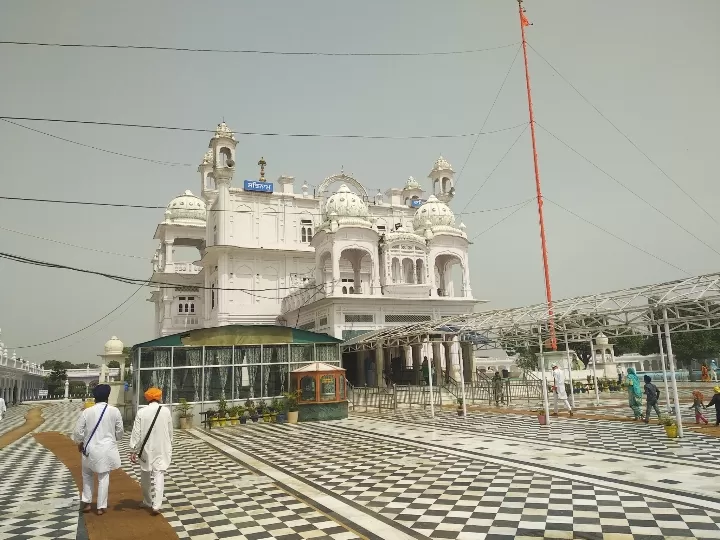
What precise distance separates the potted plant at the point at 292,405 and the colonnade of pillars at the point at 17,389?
36200 millimetres

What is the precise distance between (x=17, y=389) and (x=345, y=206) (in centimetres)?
3960

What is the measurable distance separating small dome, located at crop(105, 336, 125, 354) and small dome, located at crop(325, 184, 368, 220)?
1718 cm

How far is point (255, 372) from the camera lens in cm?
2300

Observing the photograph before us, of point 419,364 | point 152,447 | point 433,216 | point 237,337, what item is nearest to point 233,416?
point 237,337

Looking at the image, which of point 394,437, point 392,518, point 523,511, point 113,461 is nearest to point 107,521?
point 113,461

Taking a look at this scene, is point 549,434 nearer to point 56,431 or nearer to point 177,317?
point 56,431

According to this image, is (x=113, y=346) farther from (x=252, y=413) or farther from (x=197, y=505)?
(x=197, y=505)

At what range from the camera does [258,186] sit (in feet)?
143

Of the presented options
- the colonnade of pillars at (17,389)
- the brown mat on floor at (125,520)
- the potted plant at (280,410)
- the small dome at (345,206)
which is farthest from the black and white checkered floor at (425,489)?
the colonnade of pillars at (17,389)

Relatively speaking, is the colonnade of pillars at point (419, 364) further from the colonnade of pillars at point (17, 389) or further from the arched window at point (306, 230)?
the colonnade of pillars at point (17, 389)

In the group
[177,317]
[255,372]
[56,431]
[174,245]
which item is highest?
[174,245]

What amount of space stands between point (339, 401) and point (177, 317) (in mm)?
29223

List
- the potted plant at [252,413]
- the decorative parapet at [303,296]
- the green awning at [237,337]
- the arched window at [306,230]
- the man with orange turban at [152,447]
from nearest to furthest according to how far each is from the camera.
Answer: the man with orange turban at [152,447] < the potted plant at [252,413] < the green awning at [237,337] < the decorative parapet at [303,296] < the arched window at [306,230]

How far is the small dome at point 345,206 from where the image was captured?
3581 cm
